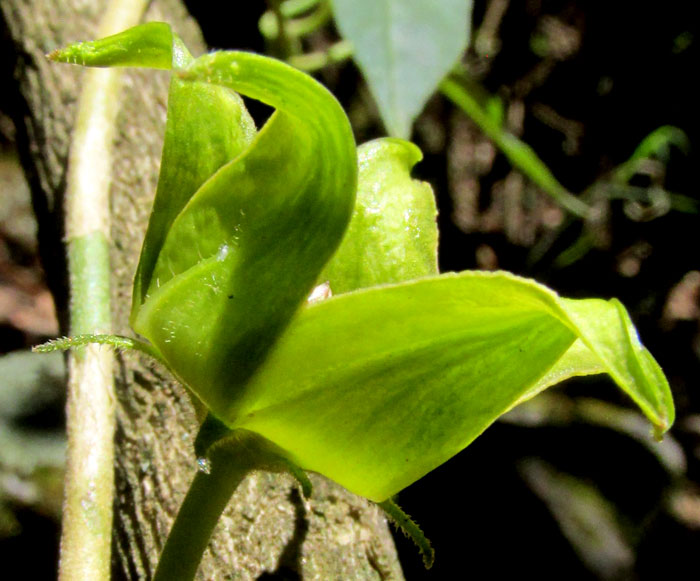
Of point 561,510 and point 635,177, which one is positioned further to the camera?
point 635,177

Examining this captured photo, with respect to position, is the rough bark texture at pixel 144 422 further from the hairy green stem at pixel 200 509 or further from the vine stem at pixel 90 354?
the hairy green stem at pixel 200 509

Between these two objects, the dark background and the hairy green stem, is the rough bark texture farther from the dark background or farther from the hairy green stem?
the dark background

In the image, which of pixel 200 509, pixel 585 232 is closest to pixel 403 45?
pixel 200 509

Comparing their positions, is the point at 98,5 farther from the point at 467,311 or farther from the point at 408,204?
the point at 467,311

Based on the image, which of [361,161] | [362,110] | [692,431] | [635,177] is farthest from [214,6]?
[692,431]

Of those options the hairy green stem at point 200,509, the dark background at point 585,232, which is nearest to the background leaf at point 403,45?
the hairy green stem at point 200,509

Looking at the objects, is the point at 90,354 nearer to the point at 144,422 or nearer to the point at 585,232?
the point at 144,422
